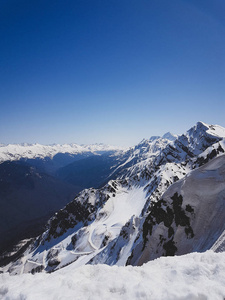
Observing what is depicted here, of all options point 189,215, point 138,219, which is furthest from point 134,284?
point 138,219

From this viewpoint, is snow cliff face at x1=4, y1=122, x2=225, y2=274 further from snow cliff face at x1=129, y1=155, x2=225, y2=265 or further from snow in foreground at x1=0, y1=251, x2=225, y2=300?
snow in foreground at x1=0, y1=251, x2=225, y2=300

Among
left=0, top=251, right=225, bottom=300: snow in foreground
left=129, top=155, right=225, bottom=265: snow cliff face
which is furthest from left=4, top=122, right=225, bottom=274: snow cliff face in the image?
left=0, top=251, right=225, bottom=300: snow in foreground

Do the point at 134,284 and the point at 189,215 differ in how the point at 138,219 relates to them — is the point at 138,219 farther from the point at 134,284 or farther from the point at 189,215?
the point at 134,284

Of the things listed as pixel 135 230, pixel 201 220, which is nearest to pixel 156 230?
pixel 201 220

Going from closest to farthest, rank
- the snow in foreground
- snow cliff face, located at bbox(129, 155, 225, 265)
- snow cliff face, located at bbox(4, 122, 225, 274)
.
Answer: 1. the snow in foreground
2. snow cliff face, located at bbox(129, 155, 225, 265)
3. snow cliff face, located at bbox(4, 122, 225, 274)

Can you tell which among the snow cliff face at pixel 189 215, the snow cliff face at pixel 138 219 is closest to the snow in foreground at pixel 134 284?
the snow cliff face at pixel 138 219

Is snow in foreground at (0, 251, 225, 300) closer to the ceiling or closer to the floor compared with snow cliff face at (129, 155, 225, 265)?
closer to the ceiling
